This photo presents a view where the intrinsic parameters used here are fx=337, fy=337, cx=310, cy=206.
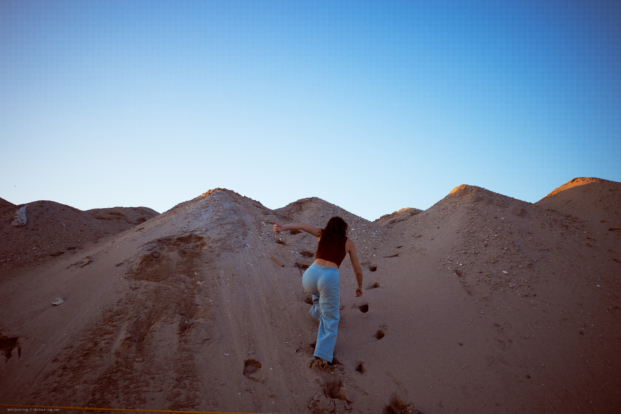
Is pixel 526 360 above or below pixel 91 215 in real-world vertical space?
below

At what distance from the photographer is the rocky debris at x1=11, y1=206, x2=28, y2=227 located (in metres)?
7.89

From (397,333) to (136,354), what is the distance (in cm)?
342

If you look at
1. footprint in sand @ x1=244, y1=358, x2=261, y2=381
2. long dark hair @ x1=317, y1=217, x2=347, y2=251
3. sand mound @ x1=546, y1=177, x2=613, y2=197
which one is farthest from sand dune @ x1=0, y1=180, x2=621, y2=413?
sand mound @ x1=546, y1=177, x2=613, y2=197

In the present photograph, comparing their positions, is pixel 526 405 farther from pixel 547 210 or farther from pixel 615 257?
pixel 547 210

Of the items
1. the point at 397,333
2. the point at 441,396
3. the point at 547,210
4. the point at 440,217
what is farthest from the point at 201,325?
the point at 547,210

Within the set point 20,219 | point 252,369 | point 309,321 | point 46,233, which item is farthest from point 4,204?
point 309,321

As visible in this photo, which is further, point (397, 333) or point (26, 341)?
point (397, 333)

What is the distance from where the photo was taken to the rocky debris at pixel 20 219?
7887mm

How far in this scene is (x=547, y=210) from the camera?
8016mm

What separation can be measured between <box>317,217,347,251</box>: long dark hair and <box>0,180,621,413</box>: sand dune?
56.2 inches

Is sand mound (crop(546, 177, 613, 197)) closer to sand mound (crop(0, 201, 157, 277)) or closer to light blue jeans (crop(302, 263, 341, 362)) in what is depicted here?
light blue jeans (crop(302, 263, 341, 362))

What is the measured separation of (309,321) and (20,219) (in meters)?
7.58

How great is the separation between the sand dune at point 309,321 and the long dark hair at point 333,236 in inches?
56.2

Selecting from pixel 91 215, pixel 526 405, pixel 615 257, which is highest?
pixel 91 215
